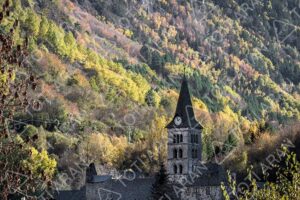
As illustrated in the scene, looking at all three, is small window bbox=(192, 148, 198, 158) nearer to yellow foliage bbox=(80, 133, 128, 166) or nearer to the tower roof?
the tower roof

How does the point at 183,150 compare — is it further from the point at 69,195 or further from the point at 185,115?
the point at 69,195

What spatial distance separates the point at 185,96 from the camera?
120 m

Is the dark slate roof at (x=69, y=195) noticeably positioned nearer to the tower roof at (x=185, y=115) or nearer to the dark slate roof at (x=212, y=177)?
the tower roof at (x=185, y=115)

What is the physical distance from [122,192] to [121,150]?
51.4 meters

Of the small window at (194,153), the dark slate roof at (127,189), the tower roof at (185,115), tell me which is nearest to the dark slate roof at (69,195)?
the dark slate roof at (127,189)

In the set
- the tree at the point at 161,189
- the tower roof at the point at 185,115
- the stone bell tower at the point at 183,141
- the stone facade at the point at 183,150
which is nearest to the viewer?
the tree at the point at 161,189

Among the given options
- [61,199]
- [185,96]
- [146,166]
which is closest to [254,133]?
[146,166]

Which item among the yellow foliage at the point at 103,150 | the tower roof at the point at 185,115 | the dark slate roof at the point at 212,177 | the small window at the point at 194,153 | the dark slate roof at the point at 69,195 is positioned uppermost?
the yellow foliage at the point at 103,150

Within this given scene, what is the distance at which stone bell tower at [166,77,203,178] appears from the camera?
113125 mm

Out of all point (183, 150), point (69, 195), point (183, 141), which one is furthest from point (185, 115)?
point (69, 195)

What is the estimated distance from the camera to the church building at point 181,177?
351 feet

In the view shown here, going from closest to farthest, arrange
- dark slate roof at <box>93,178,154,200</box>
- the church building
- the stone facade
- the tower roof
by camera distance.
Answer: the church building < dark slate roof at <box>93,178,154,200</box> < the stone facade < the tower roof

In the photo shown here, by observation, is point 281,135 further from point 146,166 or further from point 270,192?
point 270,192

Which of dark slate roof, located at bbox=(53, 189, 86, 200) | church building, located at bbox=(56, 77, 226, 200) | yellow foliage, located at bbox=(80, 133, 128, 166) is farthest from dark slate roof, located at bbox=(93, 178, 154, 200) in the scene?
yellow foliage, located at bbox=(80, 133, 128, 166)
